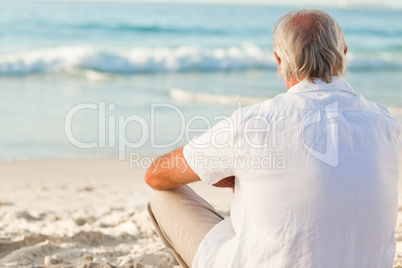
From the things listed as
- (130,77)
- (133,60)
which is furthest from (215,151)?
(133,60)

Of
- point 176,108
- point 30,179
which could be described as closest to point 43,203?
point 30,179

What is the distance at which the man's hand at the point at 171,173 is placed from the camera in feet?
6.03

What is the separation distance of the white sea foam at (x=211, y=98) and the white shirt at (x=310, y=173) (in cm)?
662

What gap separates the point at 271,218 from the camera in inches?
65.3

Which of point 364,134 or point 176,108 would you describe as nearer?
point 364,134

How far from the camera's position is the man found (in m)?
1.62

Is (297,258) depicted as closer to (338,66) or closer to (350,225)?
(350,225)

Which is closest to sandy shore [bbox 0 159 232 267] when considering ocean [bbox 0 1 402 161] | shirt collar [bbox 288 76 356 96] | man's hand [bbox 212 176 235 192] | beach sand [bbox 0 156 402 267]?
beach sand [bbox 0 156 402 267]

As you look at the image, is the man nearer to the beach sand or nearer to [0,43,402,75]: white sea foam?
the beach sand

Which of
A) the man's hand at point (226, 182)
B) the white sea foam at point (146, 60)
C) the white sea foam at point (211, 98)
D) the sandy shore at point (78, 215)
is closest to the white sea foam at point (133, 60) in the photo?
the white sea foam at point (146, 60)

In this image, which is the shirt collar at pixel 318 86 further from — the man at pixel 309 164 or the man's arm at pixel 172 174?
the man's arm at pixel 172 174

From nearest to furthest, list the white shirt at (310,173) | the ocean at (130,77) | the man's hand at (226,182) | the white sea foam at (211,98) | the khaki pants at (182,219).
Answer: the white shirt at (310,173), the man's hand at (226,182), the khaki pants at (182,219), the ocean at (130,77), the white sea foam at (211,98)

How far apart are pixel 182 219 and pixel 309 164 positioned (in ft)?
2.23

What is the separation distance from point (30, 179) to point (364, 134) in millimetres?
3634
